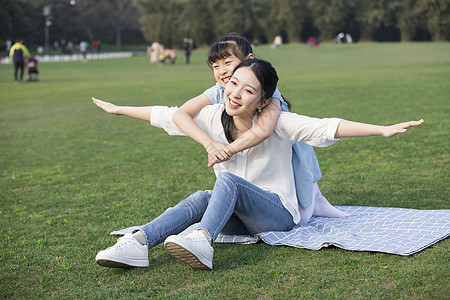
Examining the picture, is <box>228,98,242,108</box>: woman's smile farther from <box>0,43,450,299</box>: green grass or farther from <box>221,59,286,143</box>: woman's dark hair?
<box>0,43,450,299</box>: green grass

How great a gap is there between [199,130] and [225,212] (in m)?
0.63

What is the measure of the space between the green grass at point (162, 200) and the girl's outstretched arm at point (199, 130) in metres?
0.71

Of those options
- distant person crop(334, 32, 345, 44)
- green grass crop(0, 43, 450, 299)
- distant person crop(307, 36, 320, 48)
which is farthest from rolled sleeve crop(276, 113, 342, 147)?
distant person crop(334, 32, 345, 44)

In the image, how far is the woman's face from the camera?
3.74 meters

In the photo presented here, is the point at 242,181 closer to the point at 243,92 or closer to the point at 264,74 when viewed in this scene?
the point at 243,92

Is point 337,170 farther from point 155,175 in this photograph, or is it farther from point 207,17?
point 207,17

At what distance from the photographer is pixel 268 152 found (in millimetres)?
3953

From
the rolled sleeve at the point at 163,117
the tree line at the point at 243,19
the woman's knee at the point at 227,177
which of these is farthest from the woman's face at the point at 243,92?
the tree line at the point at 243,19

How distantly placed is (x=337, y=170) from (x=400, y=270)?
140 inches

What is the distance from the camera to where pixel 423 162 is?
275 inches

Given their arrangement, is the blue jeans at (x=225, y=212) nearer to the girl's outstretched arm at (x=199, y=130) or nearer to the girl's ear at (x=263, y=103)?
the girl's outstretched arm at (x=199, y=130)

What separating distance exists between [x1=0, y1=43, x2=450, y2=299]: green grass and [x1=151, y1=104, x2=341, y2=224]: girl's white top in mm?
423

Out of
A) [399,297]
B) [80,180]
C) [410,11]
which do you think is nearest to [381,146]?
[80,180]

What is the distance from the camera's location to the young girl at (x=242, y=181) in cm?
354
